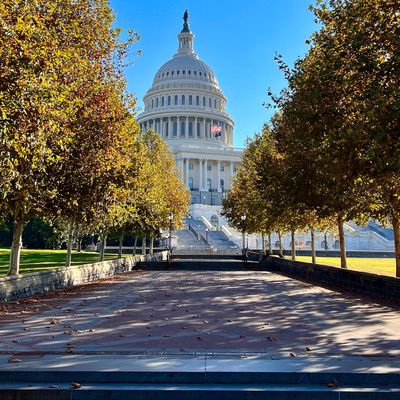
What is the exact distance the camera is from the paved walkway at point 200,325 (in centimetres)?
858

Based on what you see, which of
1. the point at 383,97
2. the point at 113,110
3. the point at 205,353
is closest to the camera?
the point at 205,353

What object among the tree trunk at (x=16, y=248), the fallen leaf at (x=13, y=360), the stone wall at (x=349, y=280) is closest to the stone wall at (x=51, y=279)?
the tree trunk at (x=16, y=248)

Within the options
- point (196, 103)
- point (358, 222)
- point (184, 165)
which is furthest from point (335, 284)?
point (196, 103)

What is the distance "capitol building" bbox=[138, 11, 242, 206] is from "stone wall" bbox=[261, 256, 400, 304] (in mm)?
99429

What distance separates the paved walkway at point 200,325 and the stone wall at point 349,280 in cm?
110

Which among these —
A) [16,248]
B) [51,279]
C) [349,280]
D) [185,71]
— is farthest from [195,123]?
[16,248]

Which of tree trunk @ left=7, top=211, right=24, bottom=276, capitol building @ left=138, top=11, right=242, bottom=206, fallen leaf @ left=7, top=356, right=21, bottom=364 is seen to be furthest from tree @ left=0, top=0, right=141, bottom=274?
capitol building @ left=138, top=11, right=242, bottom=206

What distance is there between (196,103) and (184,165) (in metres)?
25.2

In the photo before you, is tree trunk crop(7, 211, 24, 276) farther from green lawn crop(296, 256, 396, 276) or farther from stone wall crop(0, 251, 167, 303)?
green lawn crop(296, 256, 396, 276)

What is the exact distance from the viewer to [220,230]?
280 ft
